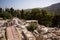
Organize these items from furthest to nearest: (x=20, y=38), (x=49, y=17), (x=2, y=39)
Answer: (x=49, y=17), (x=20, y=38), (x=2, y=39)

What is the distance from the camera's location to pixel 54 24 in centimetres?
3234

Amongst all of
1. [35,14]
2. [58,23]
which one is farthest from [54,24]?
[35,14]

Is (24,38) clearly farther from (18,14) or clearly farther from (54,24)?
(18,14)

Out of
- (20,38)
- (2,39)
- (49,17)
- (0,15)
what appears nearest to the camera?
(2,39)

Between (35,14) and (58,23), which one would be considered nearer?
(58,23)

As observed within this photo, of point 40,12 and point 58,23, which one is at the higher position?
point 40,12

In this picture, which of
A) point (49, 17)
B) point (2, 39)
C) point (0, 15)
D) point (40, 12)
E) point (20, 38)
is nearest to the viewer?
point (2, 39)

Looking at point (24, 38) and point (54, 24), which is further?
point (54, 24)

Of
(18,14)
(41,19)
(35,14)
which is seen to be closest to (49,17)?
(41,19)

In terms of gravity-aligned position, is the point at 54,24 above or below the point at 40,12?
below

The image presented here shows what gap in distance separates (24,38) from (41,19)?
75.3ft

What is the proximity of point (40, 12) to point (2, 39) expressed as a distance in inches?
1045

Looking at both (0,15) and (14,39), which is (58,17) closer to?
(0,15)

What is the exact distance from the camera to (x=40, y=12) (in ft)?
114
